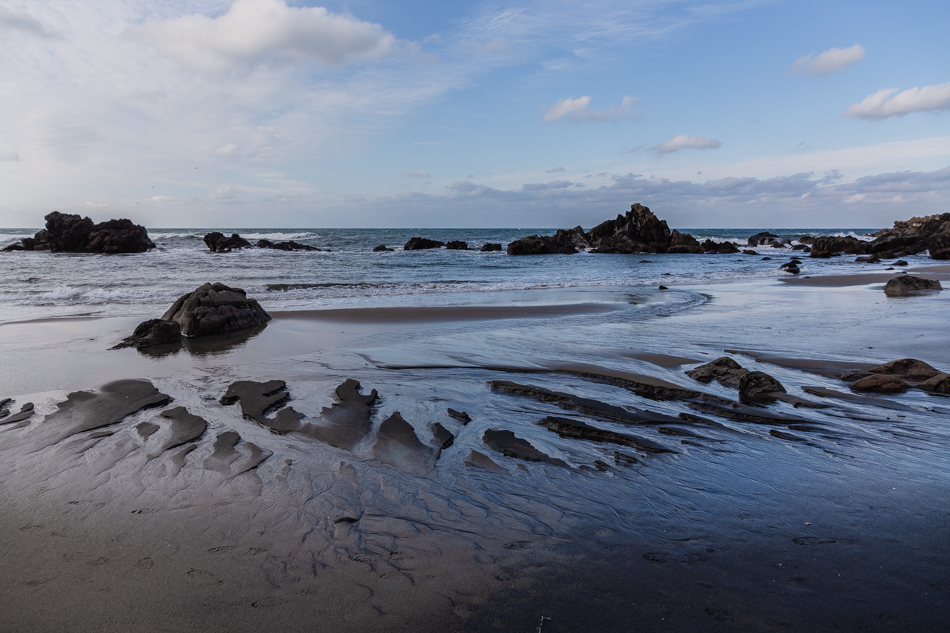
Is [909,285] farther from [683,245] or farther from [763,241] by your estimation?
[763,241]

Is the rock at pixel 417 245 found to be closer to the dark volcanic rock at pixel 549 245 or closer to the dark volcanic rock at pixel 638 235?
the dark volcanic rock at pixel 549 245

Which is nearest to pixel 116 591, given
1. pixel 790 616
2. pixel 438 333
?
pixel 790 616

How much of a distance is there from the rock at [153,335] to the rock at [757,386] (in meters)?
8.78

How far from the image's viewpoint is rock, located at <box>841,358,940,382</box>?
19.5 feet

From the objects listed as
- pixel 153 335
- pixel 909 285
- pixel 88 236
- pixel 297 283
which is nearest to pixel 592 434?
pixel 153 335

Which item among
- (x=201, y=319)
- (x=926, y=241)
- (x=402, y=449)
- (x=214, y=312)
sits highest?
(x=926, y=241)

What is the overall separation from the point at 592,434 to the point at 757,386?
2.33 metres

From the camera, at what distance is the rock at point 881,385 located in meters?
5.58

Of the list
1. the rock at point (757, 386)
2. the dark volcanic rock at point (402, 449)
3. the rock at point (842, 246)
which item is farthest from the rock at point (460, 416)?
the rock at point (842, 246)

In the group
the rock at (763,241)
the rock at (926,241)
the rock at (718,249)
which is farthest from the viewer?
the rock at (763,241)

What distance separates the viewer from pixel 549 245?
1950 inches

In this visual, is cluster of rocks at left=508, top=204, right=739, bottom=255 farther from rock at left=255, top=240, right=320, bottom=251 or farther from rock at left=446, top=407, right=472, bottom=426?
rock at left=446, top=407, right=472, bottom=426

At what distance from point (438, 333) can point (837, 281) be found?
18.5m

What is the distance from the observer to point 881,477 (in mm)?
3533
